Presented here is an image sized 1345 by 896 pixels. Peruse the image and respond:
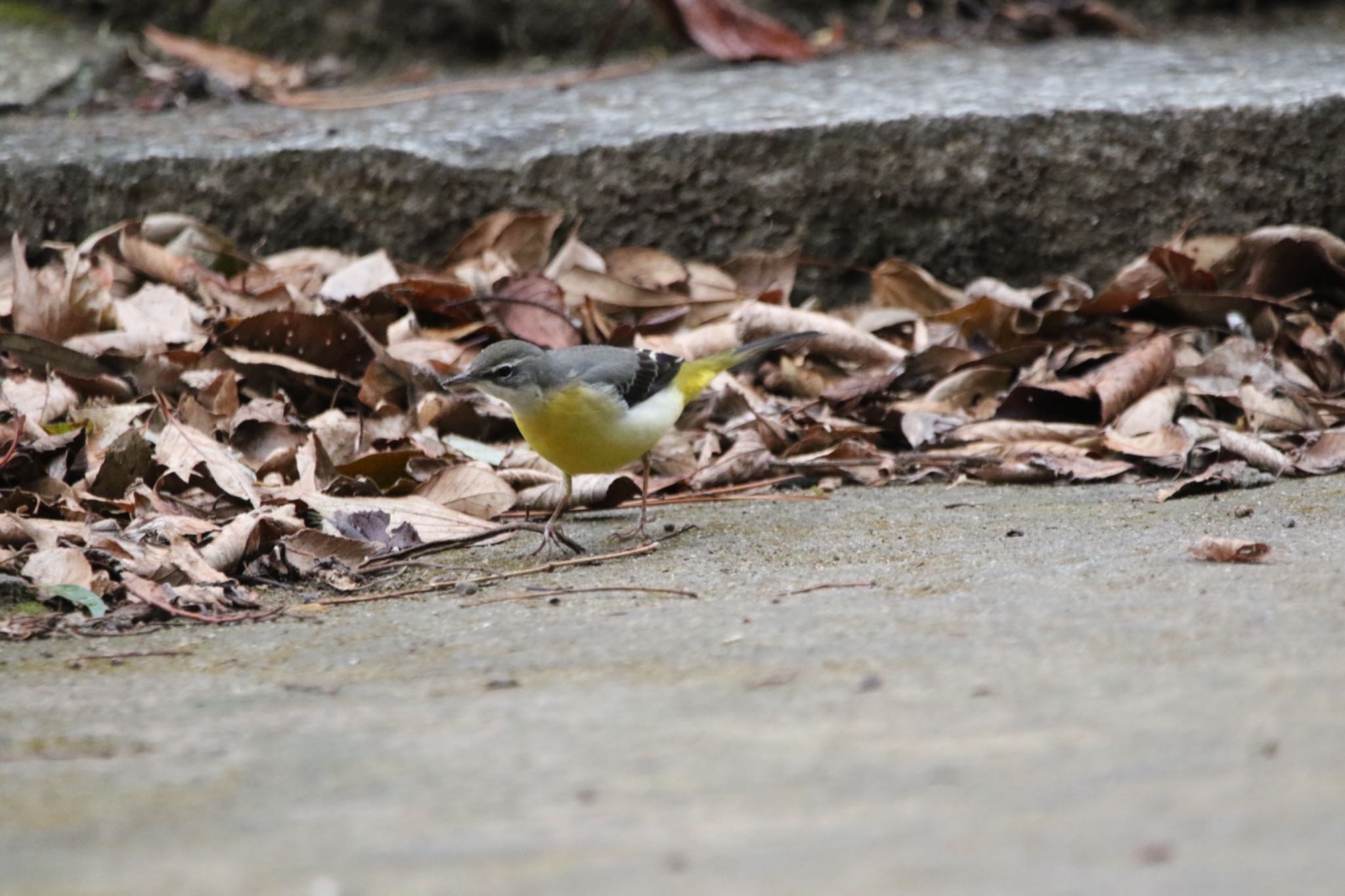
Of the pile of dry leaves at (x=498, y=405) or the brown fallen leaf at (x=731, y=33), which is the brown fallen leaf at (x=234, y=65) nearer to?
the pile of dry leaves at (x=498, y=405)

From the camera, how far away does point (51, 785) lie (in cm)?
206

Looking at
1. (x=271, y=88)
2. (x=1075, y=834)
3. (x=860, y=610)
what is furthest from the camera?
(x=271, y=88)

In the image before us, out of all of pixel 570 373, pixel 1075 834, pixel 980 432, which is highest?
pixel 1075 834

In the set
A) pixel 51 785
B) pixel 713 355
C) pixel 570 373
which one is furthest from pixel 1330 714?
pixel 713 355

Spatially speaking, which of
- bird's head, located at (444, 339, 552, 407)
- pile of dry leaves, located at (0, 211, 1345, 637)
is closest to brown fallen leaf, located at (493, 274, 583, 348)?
pile of dry leaves, located at (0, 211, 1345, 637)

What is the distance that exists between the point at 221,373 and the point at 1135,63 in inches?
166

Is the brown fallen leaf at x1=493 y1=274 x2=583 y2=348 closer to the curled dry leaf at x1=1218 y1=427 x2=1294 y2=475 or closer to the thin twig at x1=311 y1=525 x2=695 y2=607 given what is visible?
the thin twig at x1=311 y1=525 x2=695 y2=607

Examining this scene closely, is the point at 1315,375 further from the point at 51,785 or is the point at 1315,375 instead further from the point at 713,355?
the point at 51,785

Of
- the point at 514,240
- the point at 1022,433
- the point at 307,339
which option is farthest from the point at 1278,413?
the point at 307,339

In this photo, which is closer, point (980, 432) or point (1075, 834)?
point (1075, 834)

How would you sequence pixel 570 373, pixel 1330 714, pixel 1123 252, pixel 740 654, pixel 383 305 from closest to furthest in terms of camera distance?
pixel 1330 714
pixel 740 654
pixel 570 373
pixel 383 305
pixel 1123 252

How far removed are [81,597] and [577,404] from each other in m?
1.57

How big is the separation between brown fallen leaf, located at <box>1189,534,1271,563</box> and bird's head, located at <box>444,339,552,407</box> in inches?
79.1

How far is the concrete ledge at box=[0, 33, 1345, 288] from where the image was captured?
5.88 meters
